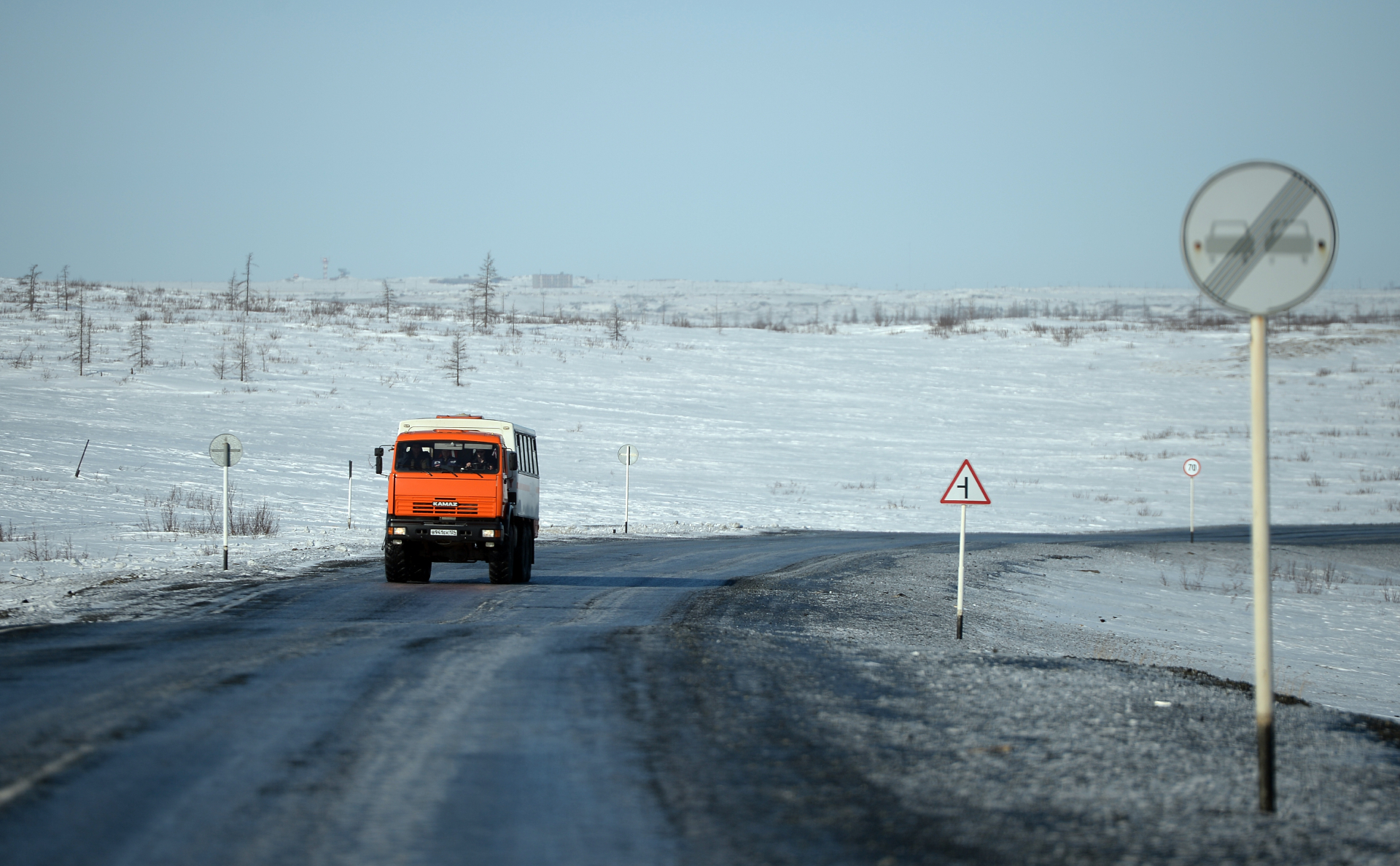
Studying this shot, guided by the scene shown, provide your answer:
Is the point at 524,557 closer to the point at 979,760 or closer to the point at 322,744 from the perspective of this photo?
the point at 322,744

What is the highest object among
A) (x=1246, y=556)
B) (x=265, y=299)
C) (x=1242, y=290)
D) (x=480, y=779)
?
(x=265, y=299)

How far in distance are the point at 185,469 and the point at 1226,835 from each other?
40.2 m

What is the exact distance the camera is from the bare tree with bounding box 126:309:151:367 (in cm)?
6225

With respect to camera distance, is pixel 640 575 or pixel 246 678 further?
pixel 640 575

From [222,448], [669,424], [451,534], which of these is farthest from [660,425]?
[451,534]

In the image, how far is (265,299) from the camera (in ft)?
370

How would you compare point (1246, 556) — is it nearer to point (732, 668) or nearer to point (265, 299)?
point (732, 668)

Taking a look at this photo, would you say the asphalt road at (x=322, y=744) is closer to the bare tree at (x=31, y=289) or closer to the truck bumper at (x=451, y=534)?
the truck bumper at (x=451, y=534)

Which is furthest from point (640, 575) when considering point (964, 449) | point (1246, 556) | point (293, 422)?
point (964, 449)

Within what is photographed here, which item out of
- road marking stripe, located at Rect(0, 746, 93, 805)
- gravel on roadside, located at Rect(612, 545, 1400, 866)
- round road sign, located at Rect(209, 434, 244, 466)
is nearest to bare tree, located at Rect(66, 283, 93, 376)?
round road sign, located at Rect(209, 434, 244, 466)

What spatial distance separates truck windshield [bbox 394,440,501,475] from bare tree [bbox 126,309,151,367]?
158 ft

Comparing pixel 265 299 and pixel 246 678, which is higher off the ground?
pixel 265 299

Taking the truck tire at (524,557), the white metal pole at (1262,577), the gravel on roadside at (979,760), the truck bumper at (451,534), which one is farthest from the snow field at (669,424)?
the white metal pole at (1262,577)

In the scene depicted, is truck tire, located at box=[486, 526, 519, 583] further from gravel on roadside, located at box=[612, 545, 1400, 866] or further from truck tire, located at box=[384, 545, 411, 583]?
gravel on roadside, located at box=[612, 545, 1400, 866]
